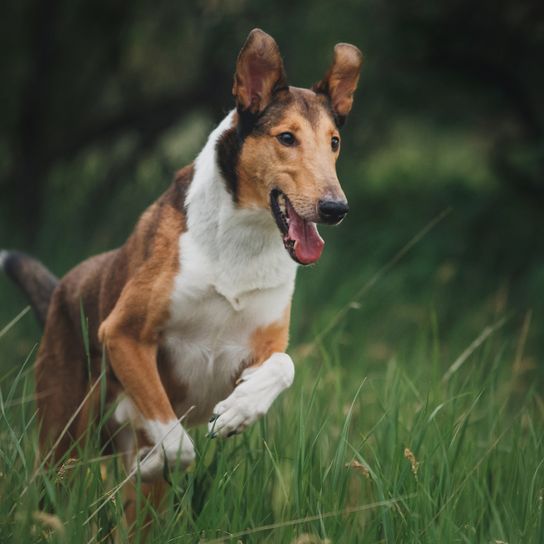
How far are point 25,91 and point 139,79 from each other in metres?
1.07

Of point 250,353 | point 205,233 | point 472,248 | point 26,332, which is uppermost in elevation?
point 205,233

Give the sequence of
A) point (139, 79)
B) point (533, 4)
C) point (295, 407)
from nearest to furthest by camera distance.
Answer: point (295, 407), point (533, 4), point (139, 79)

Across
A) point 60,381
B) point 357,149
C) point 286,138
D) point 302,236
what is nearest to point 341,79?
point 286,138

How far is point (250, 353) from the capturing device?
4.34 meters

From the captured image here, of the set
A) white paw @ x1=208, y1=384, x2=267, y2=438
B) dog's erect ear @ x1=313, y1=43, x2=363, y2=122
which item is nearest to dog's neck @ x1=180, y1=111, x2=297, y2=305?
dog's erect ear @ x1=313, y1=43, x2=363, y2=122

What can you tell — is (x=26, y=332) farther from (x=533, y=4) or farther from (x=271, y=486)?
(x=533, y=4)

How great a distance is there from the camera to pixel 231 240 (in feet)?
14.2

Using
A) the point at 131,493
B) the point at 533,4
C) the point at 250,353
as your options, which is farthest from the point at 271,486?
the point at 533,4

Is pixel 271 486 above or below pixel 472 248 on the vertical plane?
above

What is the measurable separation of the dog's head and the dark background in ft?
10.7

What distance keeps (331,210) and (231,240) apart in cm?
63

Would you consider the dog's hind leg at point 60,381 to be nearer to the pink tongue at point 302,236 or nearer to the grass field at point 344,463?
Result: the grass field at point 344,463

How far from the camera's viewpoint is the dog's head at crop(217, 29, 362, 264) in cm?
398

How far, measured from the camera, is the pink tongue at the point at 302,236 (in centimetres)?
404
